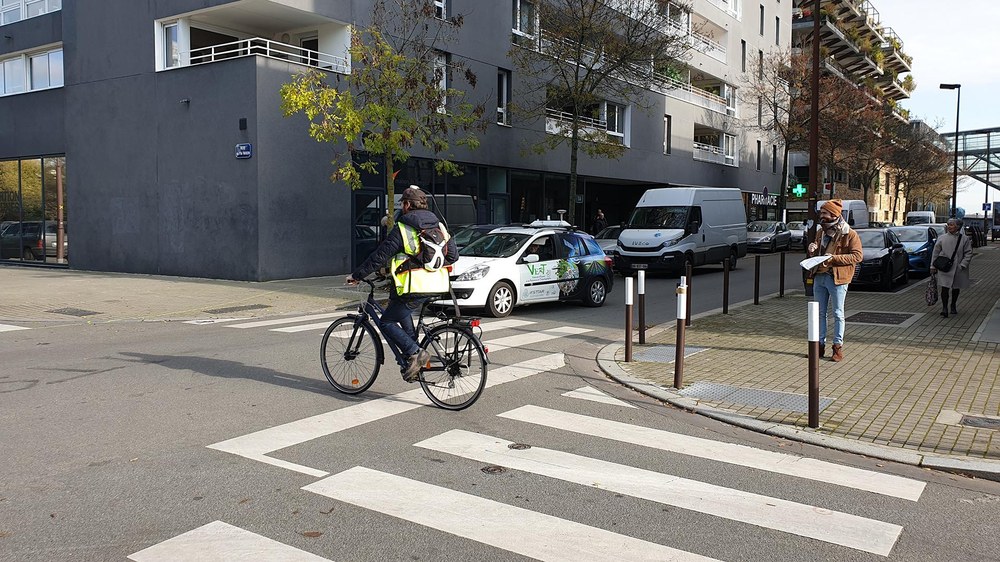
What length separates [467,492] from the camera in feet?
→ 15.2

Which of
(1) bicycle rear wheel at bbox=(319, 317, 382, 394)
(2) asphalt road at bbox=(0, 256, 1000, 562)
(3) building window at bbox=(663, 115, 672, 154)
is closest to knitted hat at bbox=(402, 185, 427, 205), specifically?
(1) bicycle rear wheel at bbox=(319, 317, 382, 394)

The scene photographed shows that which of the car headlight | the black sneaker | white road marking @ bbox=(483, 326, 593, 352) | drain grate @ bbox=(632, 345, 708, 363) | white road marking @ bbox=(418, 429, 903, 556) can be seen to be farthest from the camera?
the car headlight

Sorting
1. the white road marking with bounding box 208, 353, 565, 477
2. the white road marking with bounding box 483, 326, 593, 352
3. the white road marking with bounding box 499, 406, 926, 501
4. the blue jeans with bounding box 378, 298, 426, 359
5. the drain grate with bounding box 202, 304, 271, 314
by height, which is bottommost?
the white road marking with bounding box 499, 406, 926, 501

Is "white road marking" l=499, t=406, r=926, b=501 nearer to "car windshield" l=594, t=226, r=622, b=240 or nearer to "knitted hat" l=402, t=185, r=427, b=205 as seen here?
"knitted hat" l=402, t=185, r=427, b=205

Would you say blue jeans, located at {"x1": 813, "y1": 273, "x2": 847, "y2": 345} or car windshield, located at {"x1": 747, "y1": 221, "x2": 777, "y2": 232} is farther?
car windshield, located at {"x1": 747, "y1": 221, "x2": 777, "y2": 232}

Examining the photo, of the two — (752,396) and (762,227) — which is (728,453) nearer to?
(752,396)

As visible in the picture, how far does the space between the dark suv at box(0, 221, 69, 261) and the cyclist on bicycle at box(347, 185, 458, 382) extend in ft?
69.4

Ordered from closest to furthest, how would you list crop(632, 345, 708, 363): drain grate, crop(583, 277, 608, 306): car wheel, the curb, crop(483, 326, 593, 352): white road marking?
the curb, crop(632, 345, 708, 363): drain grate, crop(483, 326, 593, 352): white road marking, crop(583, 277, 608, 306): car wheel

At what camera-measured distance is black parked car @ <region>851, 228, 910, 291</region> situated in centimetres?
1755

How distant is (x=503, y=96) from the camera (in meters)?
26.6

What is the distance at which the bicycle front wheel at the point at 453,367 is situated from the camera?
6598 millimetres

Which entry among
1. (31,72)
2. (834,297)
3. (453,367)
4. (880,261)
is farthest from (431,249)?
(31,72)

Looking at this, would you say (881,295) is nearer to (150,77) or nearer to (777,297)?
(777,297)

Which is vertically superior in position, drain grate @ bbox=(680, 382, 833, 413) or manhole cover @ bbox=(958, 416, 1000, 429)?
manhole cover @ bbox=(958, 416, 1000, 429)
